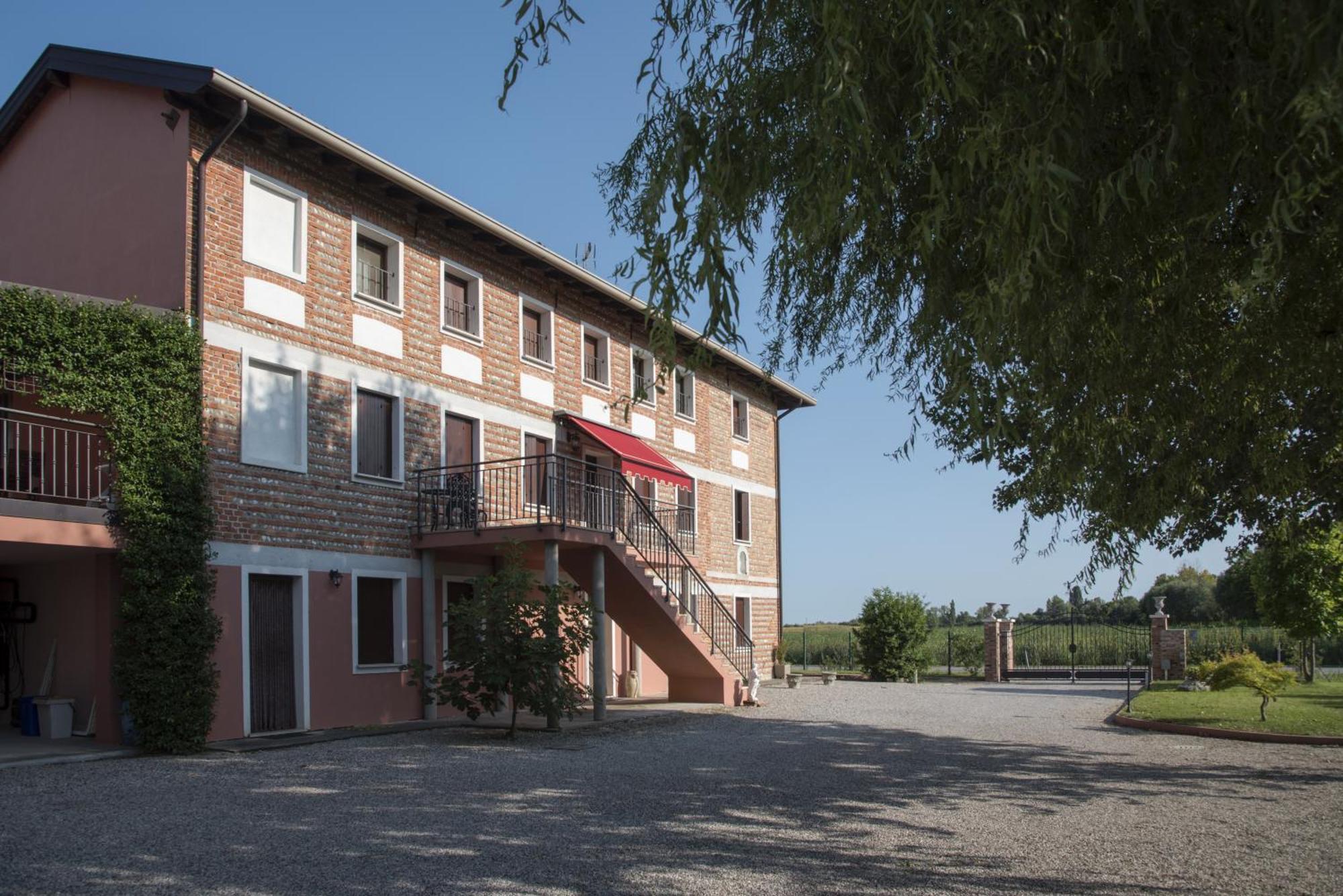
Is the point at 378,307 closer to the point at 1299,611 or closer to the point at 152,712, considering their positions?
the point at 152,712

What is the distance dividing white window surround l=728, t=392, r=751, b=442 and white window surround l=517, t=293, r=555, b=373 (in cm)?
786

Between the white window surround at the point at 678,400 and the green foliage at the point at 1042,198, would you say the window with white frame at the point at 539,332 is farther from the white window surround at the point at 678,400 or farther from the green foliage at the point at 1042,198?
the green foliage at the point at 1042,198

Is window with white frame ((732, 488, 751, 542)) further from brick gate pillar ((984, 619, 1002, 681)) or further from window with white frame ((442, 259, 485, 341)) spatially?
window with white frame ((442, 259, 485, 341))

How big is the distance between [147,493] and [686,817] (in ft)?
24.7

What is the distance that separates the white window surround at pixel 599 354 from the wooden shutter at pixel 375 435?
5071mm

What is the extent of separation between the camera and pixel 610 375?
72.7ft

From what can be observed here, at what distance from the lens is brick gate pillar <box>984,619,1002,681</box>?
32.2 m

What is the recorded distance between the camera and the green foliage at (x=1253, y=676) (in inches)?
623

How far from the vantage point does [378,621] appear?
16359mm

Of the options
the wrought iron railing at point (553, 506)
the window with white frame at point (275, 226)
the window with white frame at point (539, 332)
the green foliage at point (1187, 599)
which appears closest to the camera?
the window with white frame at point (275, 226)

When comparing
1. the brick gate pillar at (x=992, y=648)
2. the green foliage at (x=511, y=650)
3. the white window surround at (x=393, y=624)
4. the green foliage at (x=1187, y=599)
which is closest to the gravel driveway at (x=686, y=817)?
the green foliage at (x=511, y=650)

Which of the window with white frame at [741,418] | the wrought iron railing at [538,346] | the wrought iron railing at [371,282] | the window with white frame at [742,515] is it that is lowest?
the window with white frame at [742,515]

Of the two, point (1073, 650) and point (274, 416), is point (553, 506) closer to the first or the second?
point (274, 416)

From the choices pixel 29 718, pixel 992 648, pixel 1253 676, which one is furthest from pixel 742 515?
pixel 29 718
